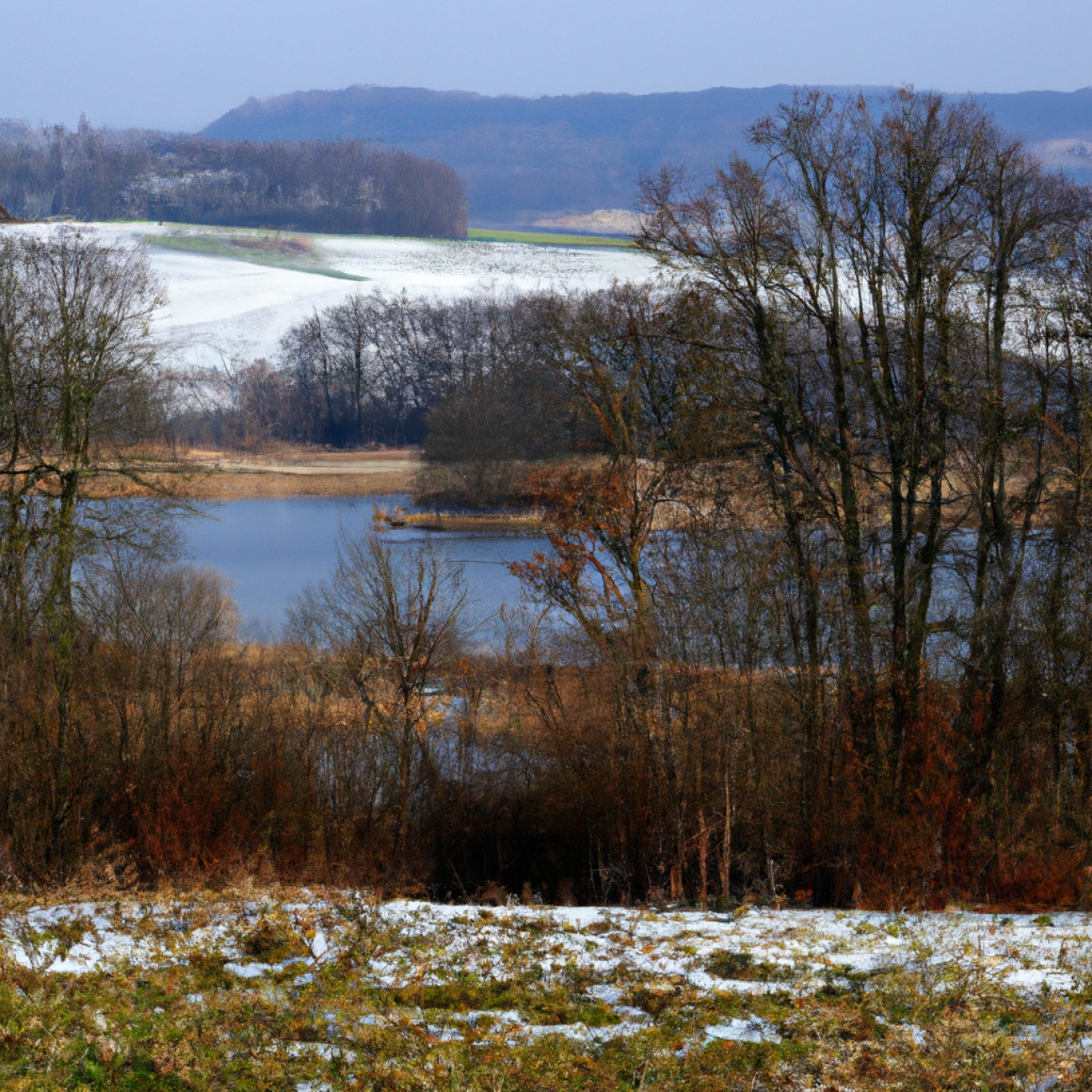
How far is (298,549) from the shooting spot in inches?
1348

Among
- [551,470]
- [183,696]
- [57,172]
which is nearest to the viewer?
[183,696]

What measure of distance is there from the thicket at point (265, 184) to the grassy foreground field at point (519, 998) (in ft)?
268

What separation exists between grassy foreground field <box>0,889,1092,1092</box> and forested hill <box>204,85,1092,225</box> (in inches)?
2994

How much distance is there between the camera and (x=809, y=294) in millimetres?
14852

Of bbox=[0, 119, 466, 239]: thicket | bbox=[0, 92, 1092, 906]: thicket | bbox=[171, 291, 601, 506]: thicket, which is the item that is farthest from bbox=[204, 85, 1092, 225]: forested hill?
bbox=[0, 92, 1092, 906]: thicket

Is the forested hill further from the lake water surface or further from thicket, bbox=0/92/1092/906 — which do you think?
thicket, bbox=0/92/1092/906

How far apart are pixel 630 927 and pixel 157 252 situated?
8272 cm

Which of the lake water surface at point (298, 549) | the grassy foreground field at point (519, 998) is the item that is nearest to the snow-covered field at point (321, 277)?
the lake water surface at point (298, 549)

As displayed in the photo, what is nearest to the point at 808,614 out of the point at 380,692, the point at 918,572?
the point at 918,572

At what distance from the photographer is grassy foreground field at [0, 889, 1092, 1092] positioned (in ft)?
13.8

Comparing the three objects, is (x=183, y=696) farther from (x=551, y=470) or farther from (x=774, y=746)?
(x=551, y=470)

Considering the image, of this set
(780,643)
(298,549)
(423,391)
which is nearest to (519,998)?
(780,643)

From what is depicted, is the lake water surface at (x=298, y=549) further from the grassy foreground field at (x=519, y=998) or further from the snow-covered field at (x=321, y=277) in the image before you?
the snow-covered field at (x=321, y=277)

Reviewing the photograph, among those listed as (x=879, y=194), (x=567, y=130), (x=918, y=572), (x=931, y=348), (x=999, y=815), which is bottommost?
(x=999, y=815)
